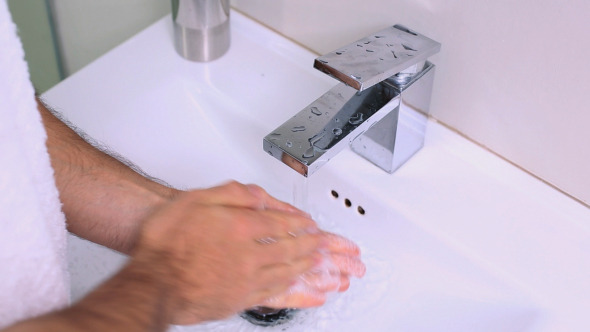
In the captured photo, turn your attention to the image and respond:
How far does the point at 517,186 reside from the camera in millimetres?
595

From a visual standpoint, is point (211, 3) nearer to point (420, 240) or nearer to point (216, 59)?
point (216, 59)

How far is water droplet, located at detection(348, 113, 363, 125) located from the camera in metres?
0.57

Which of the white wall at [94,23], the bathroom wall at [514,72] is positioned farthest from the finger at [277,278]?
the white wall at [94,23]

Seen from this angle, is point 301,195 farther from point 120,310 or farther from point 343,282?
point 120,310

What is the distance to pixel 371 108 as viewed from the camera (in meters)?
0.57

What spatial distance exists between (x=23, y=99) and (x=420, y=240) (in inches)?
13.9

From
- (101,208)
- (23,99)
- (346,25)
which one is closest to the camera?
(23,99)

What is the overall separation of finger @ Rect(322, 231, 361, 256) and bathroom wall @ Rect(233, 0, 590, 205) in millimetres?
172

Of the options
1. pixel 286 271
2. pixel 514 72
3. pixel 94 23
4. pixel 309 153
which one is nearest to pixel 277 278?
pixel 286 271

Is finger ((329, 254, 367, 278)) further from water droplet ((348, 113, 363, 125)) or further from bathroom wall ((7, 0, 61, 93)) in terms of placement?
bathroom wall ((7, 0, 61, 93))

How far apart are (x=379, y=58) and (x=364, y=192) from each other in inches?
5.3

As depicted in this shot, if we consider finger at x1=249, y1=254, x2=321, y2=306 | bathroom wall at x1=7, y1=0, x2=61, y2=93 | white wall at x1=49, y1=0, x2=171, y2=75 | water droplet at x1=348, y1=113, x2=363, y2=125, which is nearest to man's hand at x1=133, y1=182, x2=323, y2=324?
finger at x1=249, y1=254, x2=321, y2=306

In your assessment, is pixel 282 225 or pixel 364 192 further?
pixel 364 192

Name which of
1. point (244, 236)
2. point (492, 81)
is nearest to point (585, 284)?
point (492, 81)
